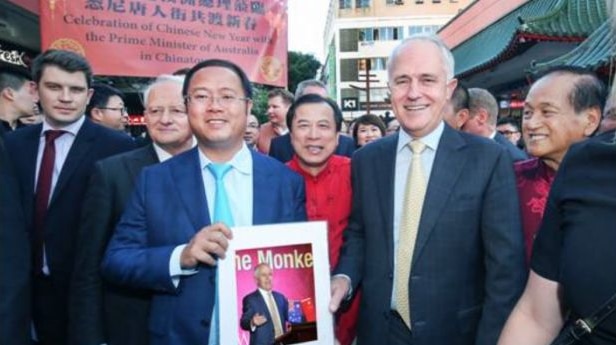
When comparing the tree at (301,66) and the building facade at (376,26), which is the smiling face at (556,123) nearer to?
the building facade at (376,26)

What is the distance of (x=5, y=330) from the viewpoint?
2.01 meters

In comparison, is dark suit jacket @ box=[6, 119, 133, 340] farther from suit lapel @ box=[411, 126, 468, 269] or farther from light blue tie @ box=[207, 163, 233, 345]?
suit lapel @ box=[411, 126, 468, 269]

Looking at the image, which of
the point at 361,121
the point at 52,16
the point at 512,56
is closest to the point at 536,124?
the point at 52,16

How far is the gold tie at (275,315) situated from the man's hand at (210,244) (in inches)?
8.3

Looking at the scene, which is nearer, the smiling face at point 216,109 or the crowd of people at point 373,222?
the crowd of people at point 373,222

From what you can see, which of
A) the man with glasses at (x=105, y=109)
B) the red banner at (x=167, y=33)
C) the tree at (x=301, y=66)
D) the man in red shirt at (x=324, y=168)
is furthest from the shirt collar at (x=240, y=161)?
the tree at (x=301, y=66)

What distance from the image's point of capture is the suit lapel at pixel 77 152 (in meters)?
3.05

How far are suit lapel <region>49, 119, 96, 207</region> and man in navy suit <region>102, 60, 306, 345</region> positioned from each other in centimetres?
104

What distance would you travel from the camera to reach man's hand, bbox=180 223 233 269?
186 centimetres

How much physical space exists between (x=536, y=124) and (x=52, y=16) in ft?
9.89

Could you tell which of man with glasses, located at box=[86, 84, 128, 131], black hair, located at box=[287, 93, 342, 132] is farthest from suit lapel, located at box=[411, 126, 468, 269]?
man with glasses, located at box=[86, 84, 128, 131]

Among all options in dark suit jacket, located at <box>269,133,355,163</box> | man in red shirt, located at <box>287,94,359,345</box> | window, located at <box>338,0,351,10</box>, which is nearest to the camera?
man in red shirt, located at <box>287,94,359,345</box>

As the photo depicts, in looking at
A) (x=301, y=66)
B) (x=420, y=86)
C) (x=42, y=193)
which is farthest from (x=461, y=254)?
(x=301, y=66)

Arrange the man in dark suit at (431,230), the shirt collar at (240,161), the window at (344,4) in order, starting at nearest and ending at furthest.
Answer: the man in dark suit at (431,230)
the shirt collar at (240,161)
the window at (344,4)
